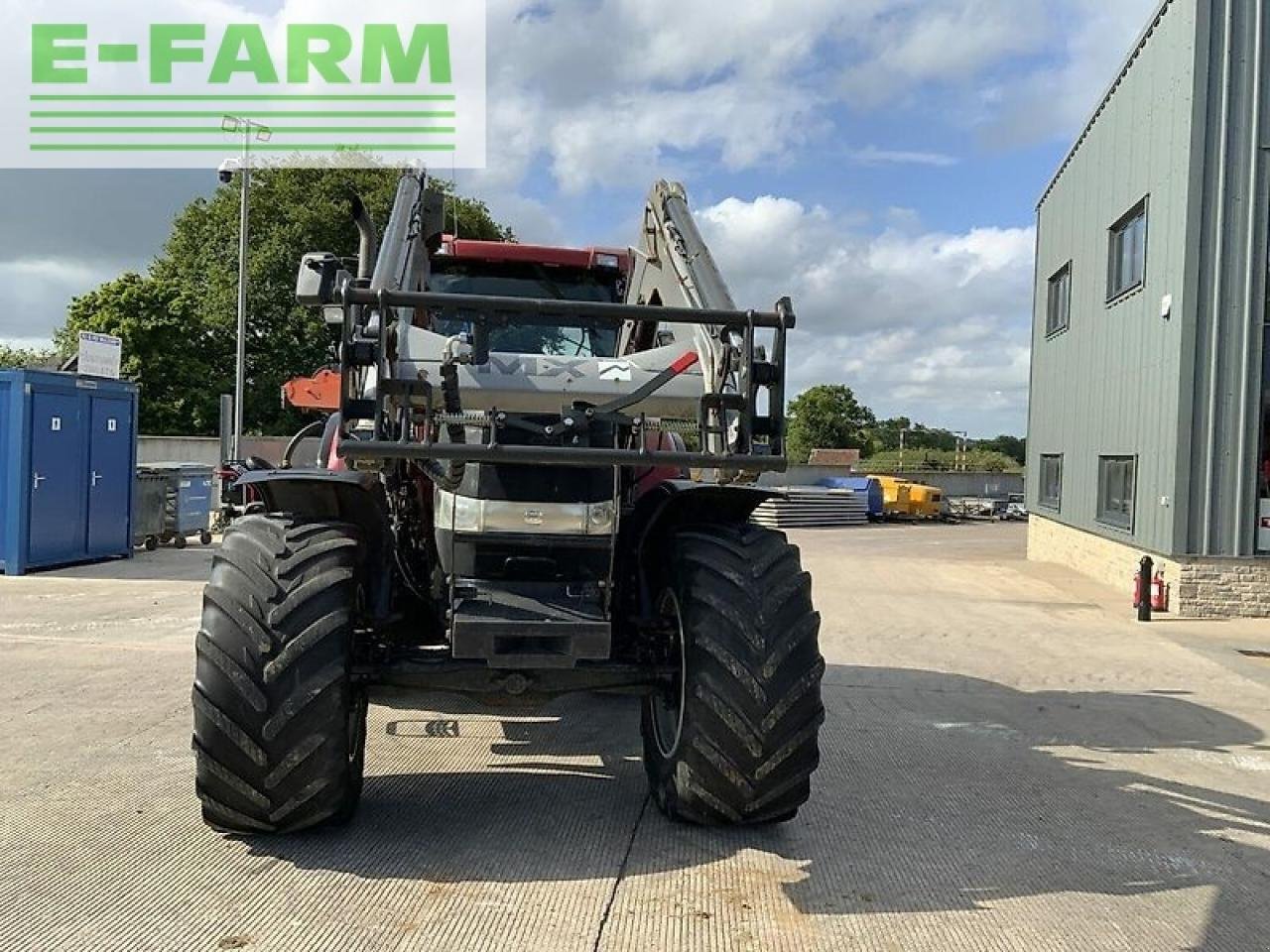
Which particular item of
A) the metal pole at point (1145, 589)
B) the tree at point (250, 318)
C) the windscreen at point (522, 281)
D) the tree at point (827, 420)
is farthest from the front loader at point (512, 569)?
the tree at point (827, 420)

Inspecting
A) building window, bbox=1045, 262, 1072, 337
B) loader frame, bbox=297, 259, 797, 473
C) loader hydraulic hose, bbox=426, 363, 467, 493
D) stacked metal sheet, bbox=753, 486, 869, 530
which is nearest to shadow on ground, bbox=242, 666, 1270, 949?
loader hydraulic hose, bbox=426, 363, 467, 493

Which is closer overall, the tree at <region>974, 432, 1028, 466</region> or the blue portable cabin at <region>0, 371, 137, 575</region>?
the blue portable cabin at <region>0, 371, 137, 575</region>

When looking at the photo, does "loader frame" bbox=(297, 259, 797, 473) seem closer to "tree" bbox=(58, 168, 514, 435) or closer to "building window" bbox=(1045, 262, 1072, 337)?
"building window" bbox=(1045, 262, 1072, 337)

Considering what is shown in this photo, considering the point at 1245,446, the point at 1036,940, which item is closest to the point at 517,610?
the point at 1036,940

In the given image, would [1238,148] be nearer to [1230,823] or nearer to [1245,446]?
[1245,446]

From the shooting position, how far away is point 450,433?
4.15 meters

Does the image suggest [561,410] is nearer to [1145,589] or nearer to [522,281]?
[522,281]

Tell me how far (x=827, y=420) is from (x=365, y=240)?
66.2 metres

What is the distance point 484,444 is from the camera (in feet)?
12.9

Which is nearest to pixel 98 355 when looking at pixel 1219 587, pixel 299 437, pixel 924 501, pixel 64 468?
pixel 64 468

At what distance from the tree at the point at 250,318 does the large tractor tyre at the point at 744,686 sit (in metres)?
32.5

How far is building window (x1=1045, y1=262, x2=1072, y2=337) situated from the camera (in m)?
19.9

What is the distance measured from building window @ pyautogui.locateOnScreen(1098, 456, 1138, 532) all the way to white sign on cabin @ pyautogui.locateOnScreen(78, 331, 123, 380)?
13960mm

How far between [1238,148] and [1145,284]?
2044 mm
